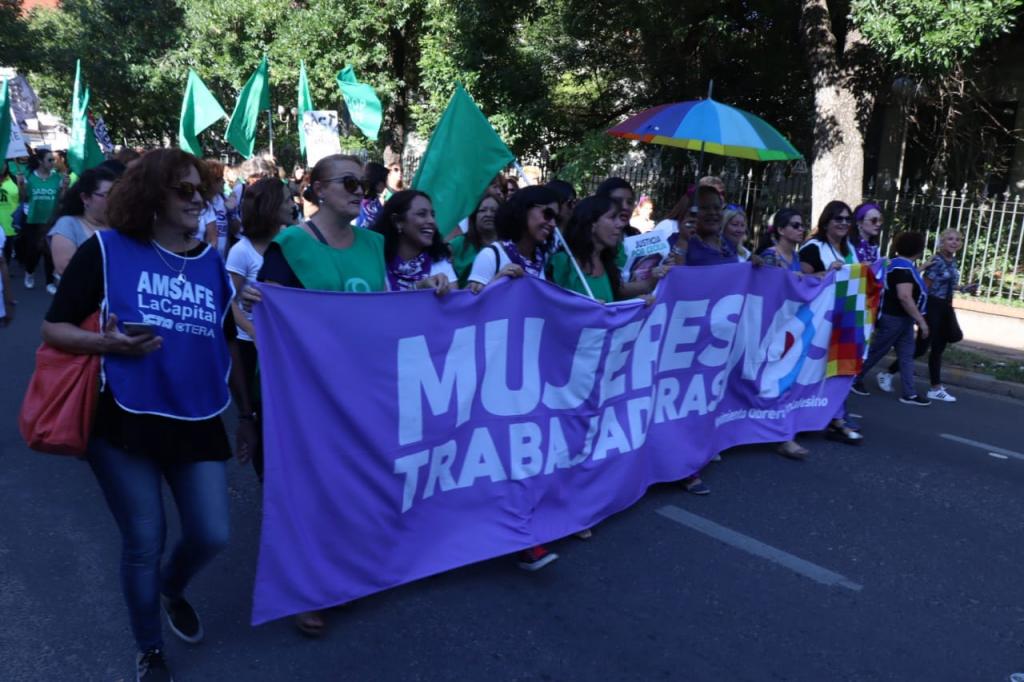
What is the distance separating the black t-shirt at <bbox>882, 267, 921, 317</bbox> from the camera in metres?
7.60

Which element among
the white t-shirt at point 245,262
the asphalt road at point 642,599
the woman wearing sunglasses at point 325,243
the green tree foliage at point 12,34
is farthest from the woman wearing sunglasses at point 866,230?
the green tree foliage at point 12,34

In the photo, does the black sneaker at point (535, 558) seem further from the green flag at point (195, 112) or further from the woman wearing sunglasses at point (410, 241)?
the green flag at point (195, 112)

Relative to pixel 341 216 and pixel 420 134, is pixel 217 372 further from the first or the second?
pixel 420 134

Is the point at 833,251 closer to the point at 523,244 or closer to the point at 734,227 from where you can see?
the point at 734,227

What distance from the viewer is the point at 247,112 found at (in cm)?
1195

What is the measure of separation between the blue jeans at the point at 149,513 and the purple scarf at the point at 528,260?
1.78 m

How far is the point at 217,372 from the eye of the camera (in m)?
3.00

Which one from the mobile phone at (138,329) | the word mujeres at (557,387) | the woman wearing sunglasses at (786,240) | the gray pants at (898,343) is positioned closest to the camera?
the mobile phone at (138,329)

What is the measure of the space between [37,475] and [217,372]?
9.28 feet

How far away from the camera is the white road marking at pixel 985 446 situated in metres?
6.58

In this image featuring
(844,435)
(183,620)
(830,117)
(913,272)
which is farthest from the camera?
(830,117)

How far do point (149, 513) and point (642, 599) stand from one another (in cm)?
207

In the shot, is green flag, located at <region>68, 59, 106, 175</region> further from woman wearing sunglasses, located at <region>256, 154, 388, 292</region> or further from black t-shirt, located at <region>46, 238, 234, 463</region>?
black t-shirt, located at <region>46, 238, 234, 463</region>

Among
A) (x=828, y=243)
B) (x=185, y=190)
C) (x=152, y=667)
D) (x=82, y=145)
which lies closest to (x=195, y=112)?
(x=82, y=145)
